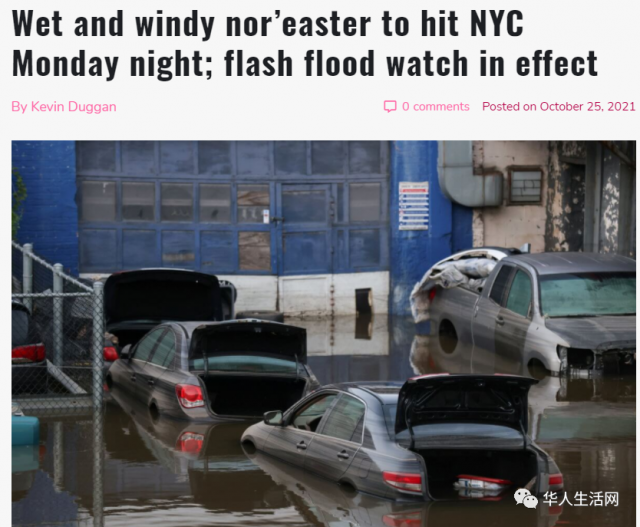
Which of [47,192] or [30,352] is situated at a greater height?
[47,192]

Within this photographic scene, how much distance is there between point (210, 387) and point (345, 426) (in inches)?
127

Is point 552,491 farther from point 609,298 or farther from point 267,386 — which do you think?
point 609,298

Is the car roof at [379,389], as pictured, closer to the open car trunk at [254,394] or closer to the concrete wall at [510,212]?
the open car trunk at [254,394]

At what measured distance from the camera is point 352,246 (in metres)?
21.2

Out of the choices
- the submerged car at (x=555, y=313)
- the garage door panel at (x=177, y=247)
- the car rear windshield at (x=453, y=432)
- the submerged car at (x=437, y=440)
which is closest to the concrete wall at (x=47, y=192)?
the garage door panel at (x=177, y=247)

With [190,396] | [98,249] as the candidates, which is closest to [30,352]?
[190,396]

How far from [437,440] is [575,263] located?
7.23 metres

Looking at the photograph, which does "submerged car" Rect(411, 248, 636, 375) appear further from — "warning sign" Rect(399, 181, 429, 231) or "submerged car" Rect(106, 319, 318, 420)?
"warning sign" Rect(399, 181, 429, 231)

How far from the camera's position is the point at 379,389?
9.00m

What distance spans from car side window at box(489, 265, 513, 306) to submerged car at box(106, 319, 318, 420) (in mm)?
4446

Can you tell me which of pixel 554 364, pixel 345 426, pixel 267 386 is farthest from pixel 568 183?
pixel 345 426

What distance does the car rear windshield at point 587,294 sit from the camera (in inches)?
562

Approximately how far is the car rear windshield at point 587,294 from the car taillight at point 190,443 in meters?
5.34

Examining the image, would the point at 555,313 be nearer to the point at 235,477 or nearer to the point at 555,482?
the point at 555,482
